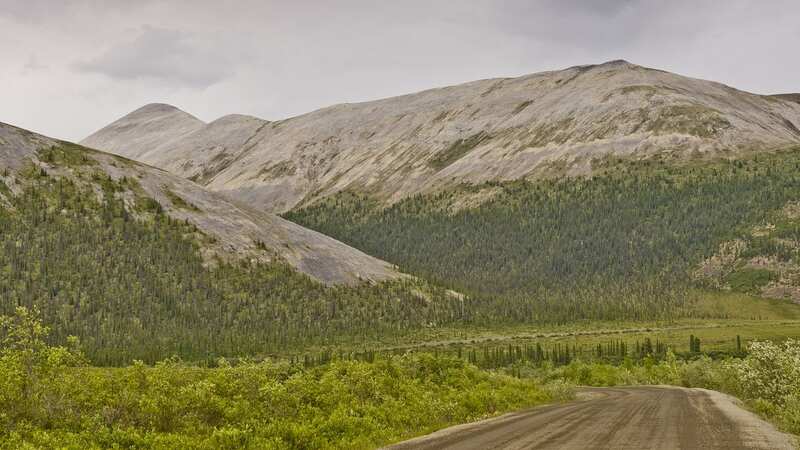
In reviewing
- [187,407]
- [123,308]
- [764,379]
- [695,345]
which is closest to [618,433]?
[187,407]

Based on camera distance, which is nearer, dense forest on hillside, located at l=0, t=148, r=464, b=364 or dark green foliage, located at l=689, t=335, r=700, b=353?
dense forest on hillside, located at l=0, t=148, r=464, b=364

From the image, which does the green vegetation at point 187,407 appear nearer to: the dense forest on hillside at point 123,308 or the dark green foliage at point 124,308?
the dense forest on hillside at point 123,308

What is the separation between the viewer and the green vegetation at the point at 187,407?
2577cm

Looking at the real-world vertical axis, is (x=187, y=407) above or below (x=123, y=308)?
above

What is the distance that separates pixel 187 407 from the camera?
30.2 metres

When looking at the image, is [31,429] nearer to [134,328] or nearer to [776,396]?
[776,396]

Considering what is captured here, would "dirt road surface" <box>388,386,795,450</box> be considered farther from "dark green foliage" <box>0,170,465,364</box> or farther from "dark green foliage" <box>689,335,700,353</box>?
→ "dark green foliage" <box>689,335,700,353</box>

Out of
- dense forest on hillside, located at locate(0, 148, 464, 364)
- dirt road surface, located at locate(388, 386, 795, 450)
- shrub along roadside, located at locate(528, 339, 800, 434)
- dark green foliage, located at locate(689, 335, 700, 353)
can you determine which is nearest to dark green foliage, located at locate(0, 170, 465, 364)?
dense forest on hillside, located at locate(0, 148, 464, 364)

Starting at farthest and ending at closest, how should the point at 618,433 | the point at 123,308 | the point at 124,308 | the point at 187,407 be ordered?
Answer: the point at 124,308
the point at 123,308
the point at 187,407
the point at 618,433

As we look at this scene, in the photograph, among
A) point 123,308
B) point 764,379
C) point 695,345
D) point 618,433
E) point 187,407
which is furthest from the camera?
point 123,308

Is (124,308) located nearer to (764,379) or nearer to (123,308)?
(123,308)

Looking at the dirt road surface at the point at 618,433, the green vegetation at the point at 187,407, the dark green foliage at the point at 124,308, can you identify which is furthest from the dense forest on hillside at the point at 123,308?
the dirt road surface at the point at 618,433

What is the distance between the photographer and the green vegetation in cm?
2577

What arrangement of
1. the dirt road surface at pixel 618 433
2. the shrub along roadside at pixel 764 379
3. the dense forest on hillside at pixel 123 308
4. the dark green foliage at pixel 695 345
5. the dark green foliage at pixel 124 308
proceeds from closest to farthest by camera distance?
the dirt road surface at pixel 618 433 → the shrub along roadside at pixel 764 379 → the dense forest on hillside at pixel 123 308 → the dark green foliage at pixel 124 308 → the dark green foliage at pixel 695 345
